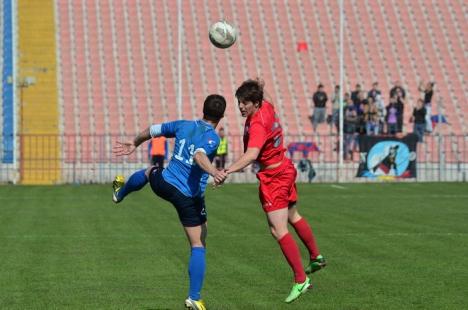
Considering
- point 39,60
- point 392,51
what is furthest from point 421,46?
point 39,60

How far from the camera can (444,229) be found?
18.8 m

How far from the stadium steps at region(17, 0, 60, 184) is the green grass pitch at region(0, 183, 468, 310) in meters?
8.96

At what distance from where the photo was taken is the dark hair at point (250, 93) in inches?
428

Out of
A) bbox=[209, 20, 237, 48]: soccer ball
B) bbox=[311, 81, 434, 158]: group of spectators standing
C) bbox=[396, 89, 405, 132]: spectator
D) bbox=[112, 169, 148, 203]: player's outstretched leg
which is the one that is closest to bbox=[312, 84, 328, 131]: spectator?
bbox=[311, 81, 434, 158]: group of spectators standing

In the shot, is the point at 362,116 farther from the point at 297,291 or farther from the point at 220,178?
the point at 220,178

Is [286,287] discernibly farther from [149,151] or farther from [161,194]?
[149,151]

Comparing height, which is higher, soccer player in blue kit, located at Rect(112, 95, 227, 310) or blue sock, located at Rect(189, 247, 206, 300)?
soccer player in blue kit, located at Rect(112, 95, 227, 310)

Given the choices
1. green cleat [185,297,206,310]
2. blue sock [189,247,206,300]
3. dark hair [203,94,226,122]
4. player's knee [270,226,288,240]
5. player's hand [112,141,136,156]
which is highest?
dark hair [203,94,226,122]

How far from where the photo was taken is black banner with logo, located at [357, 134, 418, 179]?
3444 centimetres

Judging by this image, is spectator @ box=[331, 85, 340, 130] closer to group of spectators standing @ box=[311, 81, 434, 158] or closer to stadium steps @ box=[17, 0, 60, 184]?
group of spectators standing @ box=[311, 81, 434, 158]

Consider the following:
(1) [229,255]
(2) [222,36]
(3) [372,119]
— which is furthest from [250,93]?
(3) [372,119]

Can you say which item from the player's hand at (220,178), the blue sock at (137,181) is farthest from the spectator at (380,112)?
the player's hand at (220,178)

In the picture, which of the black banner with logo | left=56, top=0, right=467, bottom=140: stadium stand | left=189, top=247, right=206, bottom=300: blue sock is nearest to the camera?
left=189, top=247, right=206, bottom=300: blue sock

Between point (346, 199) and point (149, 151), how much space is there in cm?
901
